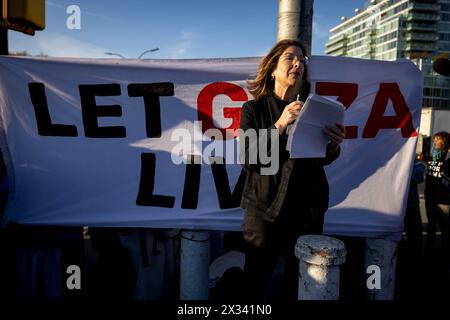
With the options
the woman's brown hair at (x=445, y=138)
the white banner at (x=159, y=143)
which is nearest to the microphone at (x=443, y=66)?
the woman's brown hair at (x=445, y=138)

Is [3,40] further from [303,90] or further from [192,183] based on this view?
[303,90]

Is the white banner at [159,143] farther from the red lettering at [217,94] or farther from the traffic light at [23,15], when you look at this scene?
the traffic light at [23,15]

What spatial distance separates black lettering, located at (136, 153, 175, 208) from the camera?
2.82 metres

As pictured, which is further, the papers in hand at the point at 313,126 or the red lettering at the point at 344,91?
the red lettering at the point at 344,91

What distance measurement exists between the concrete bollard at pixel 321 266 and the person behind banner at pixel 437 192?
11.4 ft

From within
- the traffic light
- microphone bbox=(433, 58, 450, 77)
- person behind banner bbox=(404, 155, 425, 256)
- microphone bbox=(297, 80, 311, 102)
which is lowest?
person behind banner bbox=(404, 155, 425, 256)

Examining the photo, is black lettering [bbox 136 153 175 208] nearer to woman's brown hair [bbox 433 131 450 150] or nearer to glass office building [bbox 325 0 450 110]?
woman's brown hair [bbox 433 131 450 150]

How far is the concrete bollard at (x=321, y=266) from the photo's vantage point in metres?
1.80

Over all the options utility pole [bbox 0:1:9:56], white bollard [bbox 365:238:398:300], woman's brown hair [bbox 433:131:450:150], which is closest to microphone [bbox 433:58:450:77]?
woman's brown hair [bbox 433:131:450:150]

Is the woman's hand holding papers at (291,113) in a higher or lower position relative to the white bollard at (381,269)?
higher

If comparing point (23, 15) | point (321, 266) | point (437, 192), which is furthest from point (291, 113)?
point (437, 192)

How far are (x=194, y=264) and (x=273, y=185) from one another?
110 centimetres

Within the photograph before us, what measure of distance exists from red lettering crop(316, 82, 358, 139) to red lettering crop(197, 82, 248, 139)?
0.63m
